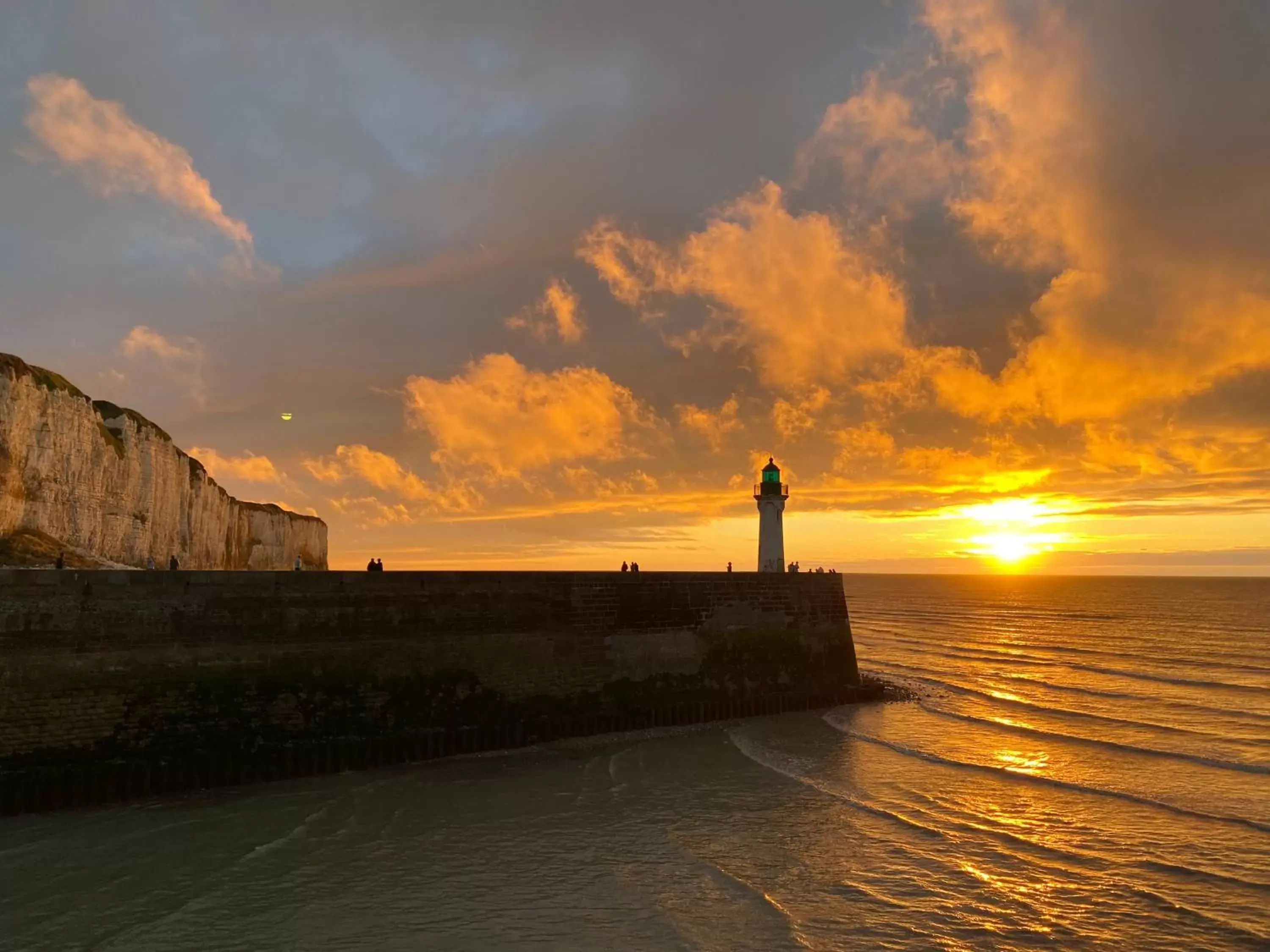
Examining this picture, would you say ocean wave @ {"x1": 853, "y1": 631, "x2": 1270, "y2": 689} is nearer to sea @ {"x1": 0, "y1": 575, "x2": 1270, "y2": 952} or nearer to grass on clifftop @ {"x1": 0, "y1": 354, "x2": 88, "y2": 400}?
sea @ {"x1": 0, "y1": 575, "x2": 1270, "y2": 952}

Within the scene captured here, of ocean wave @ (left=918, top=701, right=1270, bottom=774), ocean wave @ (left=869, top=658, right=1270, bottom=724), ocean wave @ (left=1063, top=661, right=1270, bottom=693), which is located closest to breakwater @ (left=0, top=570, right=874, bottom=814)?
ocean wave @ (left=918, top=701, right=1270, bottom=774)

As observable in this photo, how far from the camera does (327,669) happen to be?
15.2m

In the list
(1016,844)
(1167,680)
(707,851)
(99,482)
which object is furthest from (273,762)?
(1167,680)

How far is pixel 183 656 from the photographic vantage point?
13875 millimetres

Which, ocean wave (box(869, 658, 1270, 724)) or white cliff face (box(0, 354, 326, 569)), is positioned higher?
white cliff face (box(0, 354, 326, 569))

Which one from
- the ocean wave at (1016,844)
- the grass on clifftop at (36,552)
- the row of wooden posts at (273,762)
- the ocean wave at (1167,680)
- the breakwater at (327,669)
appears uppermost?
the grass on clifftop at (36,552)

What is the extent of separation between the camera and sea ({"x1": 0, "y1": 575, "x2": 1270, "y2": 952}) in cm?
877

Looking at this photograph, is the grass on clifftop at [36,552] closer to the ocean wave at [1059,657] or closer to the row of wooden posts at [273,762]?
the row of wooden posts at [273,762]

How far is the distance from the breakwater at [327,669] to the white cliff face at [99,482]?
20578mm

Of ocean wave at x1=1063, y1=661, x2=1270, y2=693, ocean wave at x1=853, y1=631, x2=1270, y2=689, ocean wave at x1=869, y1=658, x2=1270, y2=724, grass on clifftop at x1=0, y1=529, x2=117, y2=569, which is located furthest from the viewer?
ocean wave at x1=853, y1=631, x2=1270, y2=689

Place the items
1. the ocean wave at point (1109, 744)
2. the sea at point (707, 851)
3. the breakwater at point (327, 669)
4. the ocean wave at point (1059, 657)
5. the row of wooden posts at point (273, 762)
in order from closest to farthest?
the sea at point (707, 851) → the row of wooden posts at point (273, 762) → the breakwater at point (327, 669) → the ocean wave at point (1109, 744) → the ocean wave at point (1059, 657)

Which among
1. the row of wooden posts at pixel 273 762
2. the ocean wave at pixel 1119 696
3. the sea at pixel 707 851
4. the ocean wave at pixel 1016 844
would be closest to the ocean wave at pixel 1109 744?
the sea at pixel 707 851

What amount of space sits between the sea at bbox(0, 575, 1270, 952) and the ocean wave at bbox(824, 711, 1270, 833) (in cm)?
9

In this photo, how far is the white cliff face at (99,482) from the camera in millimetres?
29656
